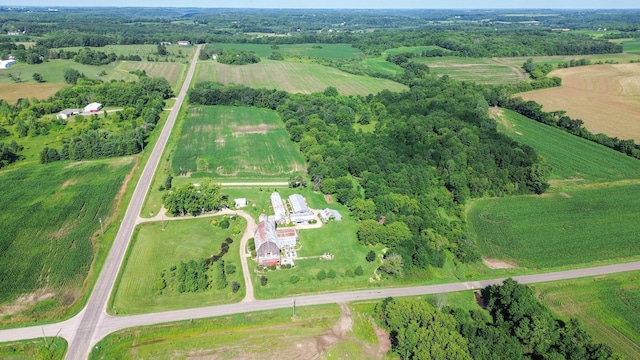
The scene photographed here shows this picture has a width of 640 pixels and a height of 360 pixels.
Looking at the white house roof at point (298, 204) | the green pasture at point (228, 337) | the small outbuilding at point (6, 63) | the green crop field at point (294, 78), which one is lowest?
the green pasture at point (228, 337)

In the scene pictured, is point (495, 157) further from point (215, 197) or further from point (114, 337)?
point (114, 337)

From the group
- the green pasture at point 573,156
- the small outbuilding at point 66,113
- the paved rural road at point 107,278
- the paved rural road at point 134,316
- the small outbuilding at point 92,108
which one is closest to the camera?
the paved rural road at point 107,278

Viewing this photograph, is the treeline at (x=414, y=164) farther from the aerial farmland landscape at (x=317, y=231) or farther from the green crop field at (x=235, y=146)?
the green crop field at (x=235, y=146)

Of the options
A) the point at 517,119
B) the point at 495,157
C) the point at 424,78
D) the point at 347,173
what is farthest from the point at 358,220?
the point at 424,78

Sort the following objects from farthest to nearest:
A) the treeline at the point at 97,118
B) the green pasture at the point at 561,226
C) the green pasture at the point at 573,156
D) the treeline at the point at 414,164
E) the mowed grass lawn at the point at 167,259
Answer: the treeline at the point at 97,118 < the green pasture at the point at 573,156 < the treeline at the point at 414,164 < the green pasture at the point at 561,226 < the mowed grass lawn at the point at 167,259

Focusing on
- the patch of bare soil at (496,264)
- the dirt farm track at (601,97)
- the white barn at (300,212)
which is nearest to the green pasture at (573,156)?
the dirt farm track at (601,97)

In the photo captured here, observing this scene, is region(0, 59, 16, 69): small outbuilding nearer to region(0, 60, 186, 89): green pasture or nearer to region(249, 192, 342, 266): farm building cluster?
region(0, 60, 186, 89): green pasture

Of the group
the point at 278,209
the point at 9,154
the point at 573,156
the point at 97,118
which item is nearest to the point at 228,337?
the point at 278,209
